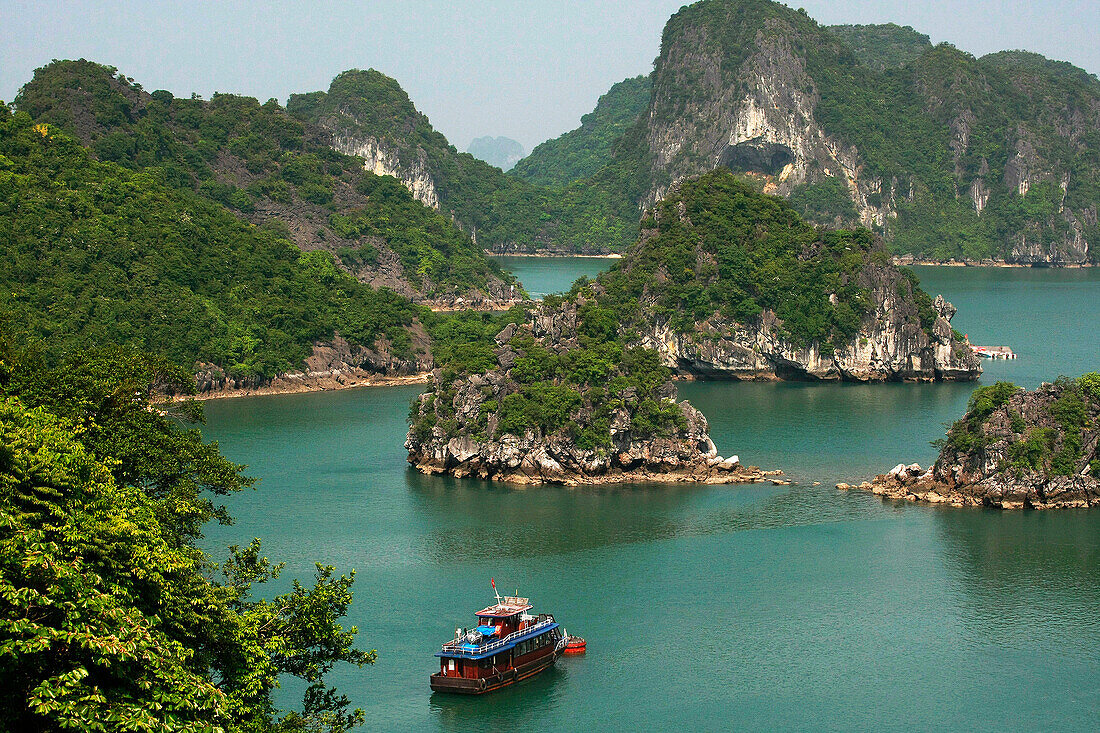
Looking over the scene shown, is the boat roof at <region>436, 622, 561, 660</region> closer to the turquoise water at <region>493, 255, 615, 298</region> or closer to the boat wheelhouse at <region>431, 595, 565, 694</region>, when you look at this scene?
the boat wheelhouse at <region>431, 595, 565, 694</region>

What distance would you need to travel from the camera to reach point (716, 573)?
40156 mm

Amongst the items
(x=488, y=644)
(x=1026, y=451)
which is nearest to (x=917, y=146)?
(x=1026, y=451)

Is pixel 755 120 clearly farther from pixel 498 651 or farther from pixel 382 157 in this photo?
pixel 498 651

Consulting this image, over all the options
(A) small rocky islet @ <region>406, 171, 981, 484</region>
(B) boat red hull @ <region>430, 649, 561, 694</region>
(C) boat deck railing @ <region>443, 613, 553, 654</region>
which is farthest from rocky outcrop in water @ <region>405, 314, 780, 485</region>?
(B) boat red hull @ <region>430, 649, 561, 694</region>

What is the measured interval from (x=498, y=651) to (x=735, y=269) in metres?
53.1

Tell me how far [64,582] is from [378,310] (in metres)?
69.0

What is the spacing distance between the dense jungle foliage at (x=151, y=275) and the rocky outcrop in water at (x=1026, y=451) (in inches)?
1683

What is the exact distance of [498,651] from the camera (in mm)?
31594

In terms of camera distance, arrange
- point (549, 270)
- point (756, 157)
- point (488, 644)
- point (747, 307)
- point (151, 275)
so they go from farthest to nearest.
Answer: point (756, 157) → point (549, 270) → point (747, 307) → point (151, 275) → point (488, 644)

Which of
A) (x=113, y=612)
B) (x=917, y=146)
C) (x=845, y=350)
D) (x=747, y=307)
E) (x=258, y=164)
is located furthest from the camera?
(x=917, y=146)

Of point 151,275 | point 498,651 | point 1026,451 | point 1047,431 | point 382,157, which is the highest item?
point 382,157

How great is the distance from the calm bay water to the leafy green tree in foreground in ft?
25.1

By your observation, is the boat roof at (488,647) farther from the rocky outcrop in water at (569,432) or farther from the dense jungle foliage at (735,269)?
the dense jungle foliage at (735,269)

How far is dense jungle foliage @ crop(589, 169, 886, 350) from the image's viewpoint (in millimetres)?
79062
